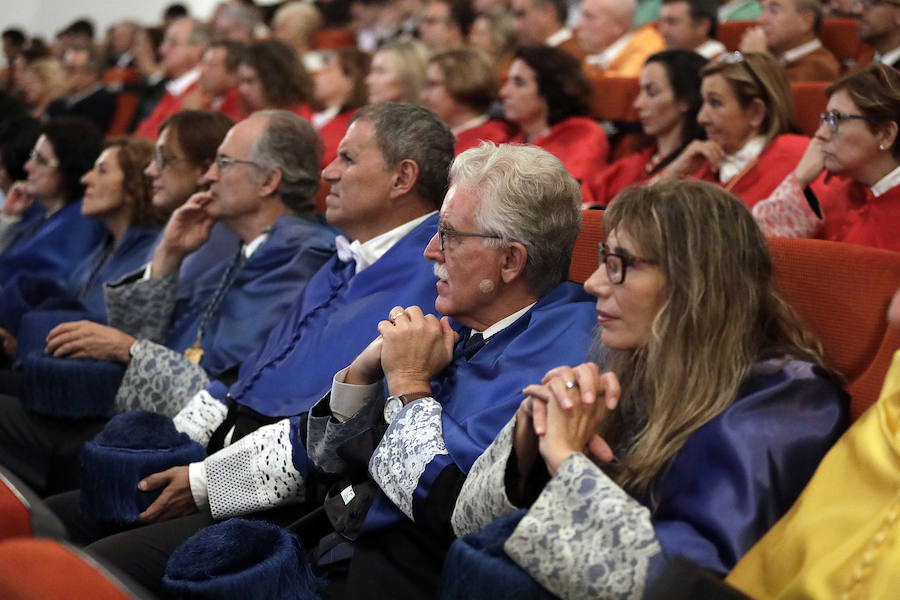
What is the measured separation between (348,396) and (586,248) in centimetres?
53

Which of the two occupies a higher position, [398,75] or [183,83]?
[398,75]

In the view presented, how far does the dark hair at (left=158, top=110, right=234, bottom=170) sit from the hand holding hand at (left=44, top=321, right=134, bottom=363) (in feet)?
2.30

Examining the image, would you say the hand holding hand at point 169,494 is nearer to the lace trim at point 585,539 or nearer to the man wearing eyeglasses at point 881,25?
the lace trim at point 585,539

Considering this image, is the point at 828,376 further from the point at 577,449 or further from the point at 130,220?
the point at 130,220

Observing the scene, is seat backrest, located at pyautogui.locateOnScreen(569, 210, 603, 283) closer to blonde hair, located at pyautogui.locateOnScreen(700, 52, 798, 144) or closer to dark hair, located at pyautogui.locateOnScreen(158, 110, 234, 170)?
blonde hair, located at pyautogui.locateOnScreen(700, 52, 798, 144)

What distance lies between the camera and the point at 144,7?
33.4ft

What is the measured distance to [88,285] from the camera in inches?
137

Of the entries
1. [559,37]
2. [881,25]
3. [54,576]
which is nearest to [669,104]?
[881,25]

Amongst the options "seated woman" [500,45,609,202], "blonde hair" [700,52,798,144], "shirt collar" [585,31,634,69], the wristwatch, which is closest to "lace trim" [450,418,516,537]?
the wristwatch

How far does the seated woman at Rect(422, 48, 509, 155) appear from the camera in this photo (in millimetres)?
4223

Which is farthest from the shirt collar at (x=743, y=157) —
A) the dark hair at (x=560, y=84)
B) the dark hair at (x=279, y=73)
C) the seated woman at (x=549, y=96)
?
the dark hair at (x=279, y=73)

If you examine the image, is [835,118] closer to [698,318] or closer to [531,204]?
[531,204]

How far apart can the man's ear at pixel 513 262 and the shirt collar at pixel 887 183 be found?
38.3 inches

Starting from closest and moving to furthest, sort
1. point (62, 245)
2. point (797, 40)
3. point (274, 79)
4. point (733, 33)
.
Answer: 1. point (62, 245)
2. point (797, 40)
3. point (274, 79)
4. point (733, 33)
